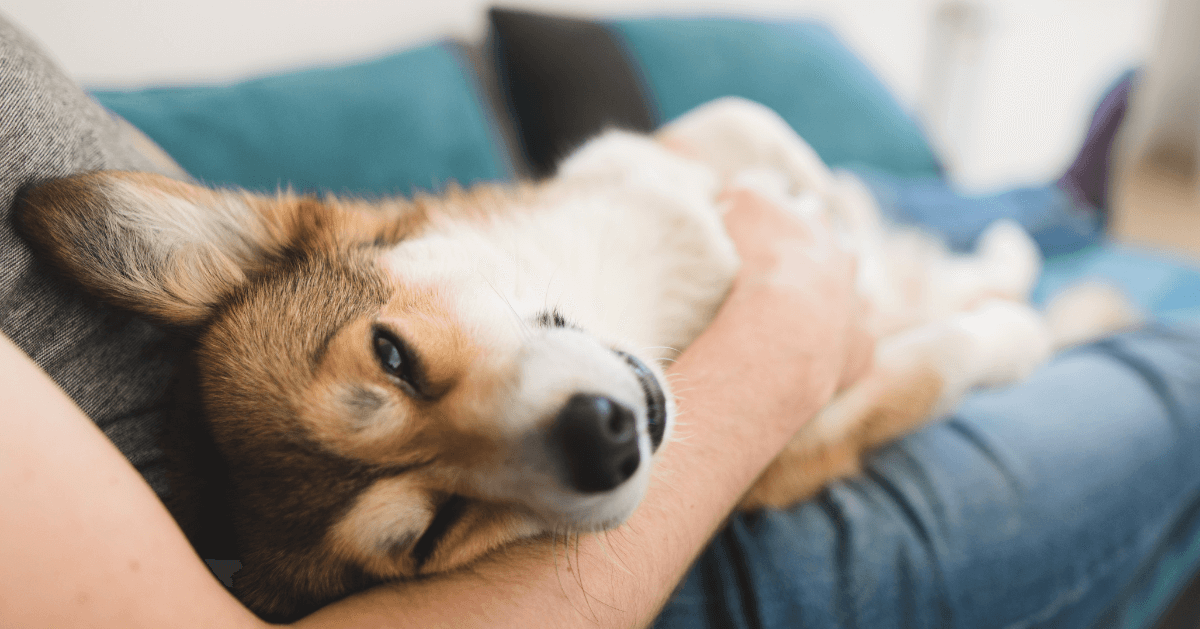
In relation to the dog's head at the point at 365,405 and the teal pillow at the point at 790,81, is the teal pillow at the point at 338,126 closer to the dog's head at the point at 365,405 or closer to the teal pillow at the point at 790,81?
the dog's head at the point at 365,405

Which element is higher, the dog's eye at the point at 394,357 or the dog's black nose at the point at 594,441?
the dog's eye at the point at 394,357

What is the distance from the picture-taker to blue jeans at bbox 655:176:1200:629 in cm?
102

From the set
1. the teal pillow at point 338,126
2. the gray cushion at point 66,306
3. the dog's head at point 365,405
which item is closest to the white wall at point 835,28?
the teal pillow at point 338,126

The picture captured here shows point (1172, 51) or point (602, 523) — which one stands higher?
point (602, 523)

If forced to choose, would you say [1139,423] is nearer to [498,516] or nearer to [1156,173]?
[498,516]

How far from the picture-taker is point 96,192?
0.73 m

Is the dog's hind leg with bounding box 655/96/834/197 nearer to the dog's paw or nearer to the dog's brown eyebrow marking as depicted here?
the dog's paw

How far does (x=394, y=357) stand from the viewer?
0.84 m

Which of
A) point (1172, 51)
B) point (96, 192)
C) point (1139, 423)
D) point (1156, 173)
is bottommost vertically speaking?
point (1156, 173)

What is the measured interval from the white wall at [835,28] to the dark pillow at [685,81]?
0.30 m

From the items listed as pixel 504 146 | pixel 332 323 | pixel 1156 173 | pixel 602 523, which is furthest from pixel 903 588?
pixel 1156 173

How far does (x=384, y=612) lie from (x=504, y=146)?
5.48 feet

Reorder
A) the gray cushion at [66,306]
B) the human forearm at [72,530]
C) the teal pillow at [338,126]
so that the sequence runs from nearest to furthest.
→ 1. the human forearm at [72,530]
2. the gray cushion at [66,306]
3. the teal pillow at [338,126]

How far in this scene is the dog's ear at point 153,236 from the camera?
27.5 inches
